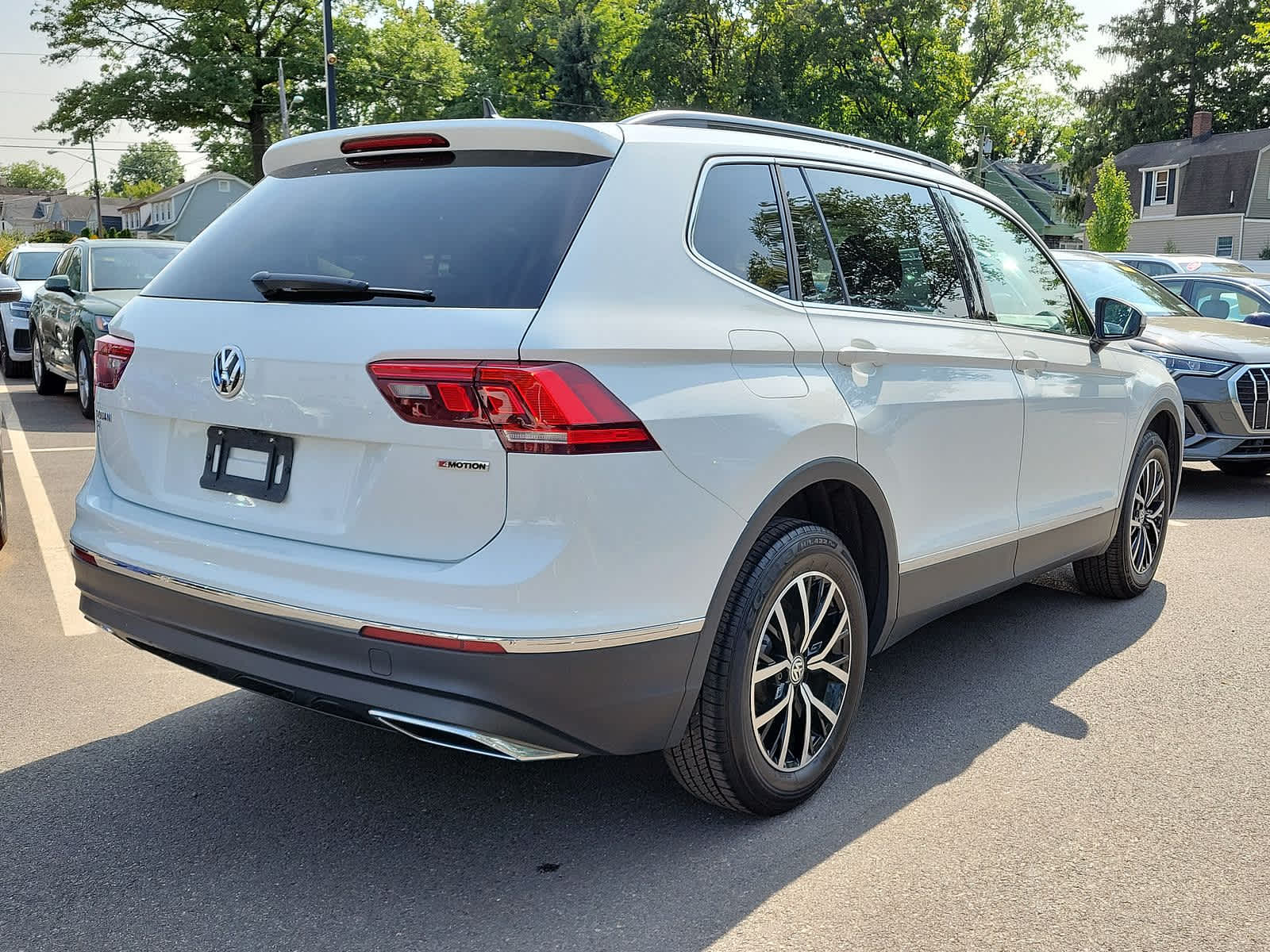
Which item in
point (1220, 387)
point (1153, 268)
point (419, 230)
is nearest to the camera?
point (419, 230)

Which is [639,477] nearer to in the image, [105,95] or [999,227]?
[999,227]

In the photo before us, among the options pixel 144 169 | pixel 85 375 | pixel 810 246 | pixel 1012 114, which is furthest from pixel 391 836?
pixel 144 169

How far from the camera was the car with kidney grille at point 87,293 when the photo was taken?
35.3 feet

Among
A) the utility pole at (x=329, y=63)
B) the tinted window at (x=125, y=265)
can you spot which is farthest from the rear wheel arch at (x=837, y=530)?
the utility pole at (x=329, y=63)

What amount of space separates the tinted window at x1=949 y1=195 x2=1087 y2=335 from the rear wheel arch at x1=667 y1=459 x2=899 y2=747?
3.90ft

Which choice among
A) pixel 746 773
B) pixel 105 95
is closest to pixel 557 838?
pixel 746 773

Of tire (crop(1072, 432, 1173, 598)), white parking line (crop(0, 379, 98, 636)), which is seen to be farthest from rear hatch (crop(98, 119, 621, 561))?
tire (crop(1072, 432, 1173, 598))

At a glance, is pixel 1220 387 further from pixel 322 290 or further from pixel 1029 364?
pixel 322 290

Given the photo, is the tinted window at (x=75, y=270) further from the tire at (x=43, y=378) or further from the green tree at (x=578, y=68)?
the green tree at (x=578, y=68)

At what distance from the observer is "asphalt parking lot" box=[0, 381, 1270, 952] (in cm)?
275

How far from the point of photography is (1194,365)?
28.0 feet

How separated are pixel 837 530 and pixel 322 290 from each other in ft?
5.34

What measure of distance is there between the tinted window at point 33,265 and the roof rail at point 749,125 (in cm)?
1557

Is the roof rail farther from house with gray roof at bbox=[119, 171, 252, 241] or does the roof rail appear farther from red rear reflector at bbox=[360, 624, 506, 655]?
house with gray roof at bbox=[119, 171, 252, 241]
